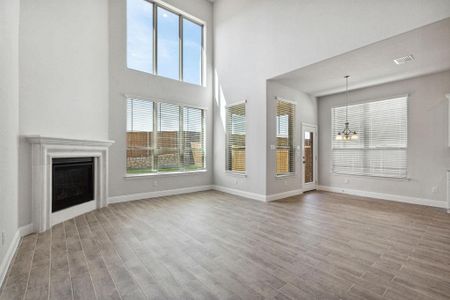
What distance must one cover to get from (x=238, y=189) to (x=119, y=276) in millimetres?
4154

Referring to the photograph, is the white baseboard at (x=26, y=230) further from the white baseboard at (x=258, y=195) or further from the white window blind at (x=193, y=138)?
the white baseboard at (x=258, y=195)

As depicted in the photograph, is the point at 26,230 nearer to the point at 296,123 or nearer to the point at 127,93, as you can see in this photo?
the point at 127,93

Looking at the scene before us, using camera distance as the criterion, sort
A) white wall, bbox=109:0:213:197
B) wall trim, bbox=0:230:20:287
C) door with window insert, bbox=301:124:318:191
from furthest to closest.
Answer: door with window insert, bbox=301:124:318:191 < white wall, bbox=109:0:213:197 < wall trim, bbox=0:230:20:287

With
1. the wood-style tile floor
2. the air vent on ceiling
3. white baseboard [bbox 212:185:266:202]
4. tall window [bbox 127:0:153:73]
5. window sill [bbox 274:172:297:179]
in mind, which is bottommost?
the wood-style tile floor

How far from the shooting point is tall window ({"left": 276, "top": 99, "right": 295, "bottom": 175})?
572cm

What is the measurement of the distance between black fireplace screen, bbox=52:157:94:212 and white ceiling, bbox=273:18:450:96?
4783 mm

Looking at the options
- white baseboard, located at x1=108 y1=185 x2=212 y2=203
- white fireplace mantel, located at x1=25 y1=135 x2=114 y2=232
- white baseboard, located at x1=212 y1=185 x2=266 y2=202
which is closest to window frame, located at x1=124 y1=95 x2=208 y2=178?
white baseboard, located at x1=108 y1=185 x2=212 y2=203

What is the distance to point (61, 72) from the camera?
3842 mm

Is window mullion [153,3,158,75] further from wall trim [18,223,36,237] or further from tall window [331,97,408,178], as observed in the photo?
tall window [331,97,408,178]

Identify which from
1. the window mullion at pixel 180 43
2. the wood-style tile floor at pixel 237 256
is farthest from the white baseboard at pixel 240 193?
the window mullion at pixel 180 43

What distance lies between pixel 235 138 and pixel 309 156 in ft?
8.58

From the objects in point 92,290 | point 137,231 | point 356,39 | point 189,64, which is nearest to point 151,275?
point 92,290

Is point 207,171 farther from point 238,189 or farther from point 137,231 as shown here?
point 137,231

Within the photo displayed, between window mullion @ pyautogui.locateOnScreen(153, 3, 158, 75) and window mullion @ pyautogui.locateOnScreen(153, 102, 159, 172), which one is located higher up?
window mullion @ pyautogui.locateOnScreen(153, 3, 158, 75)
